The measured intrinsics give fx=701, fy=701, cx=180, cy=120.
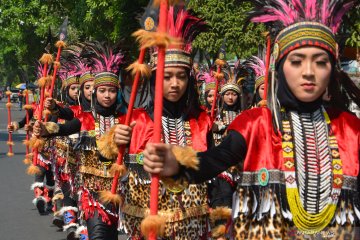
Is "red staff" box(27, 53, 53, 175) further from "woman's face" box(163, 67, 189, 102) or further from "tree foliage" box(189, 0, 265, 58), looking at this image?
"tree foliage" box(189, 0, 265, 58)

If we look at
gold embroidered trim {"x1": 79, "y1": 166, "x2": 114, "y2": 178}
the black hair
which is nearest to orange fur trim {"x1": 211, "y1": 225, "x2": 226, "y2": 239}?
the black hair

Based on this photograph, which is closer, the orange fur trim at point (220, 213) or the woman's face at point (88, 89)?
the orange fur trim at point (220, 213)

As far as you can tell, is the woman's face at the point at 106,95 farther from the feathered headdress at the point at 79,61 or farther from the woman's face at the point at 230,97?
the woman's face at the point at 230,97

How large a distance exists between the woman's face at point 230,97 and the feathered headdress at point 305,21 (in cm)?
736

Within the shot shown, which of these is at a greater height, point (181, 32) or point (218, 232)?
point (181, 32)

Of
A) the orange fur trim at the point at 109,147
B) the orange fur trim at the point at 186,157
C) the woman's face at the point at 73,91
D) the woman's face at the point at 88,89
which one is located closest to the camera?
the orange fur trim at the point at 186,157

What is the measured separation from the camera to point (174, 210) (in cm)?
479

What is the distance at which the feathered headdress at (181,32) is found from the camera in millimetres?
4977

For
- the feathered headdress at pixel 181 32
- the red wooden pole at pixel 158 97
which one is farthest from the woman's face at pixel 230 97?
the red wooden pole at pixel 158 97

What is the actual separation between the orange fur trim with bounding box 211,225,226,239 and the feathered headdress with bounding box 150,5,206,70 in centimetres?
116

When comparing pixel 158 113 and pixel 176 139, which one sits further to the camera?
pixel 176 139

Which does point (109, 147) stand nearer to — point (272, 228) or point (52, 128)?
point (272, 228)

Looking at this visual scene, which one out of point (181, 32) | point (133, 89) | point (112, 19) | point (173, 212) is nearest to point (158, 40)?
point (133, 89)

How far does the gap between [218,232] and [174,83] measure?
3.51 feet
